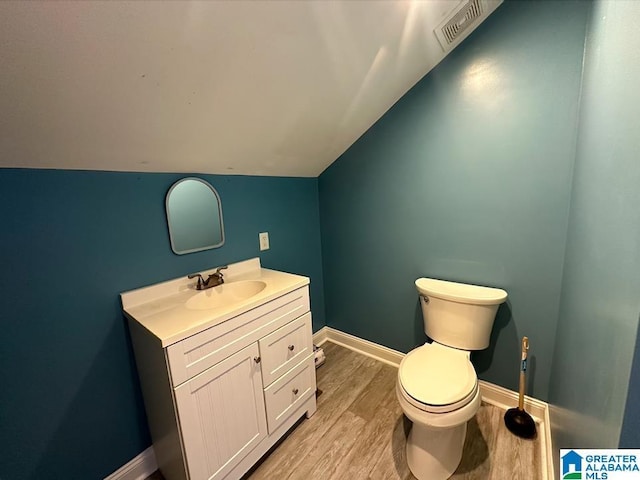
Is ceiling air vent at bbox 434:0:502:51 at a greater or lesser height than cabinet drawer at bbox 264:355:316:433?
greater

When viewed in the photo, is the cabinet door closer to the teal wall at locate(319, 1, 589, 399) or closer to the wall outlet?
the wall outlet

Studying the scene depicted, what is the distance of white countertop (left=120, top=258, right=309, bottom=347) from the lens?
1034 mm

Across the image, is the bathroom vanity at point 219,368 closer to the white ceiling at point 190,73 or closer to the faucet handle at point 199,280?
the faucet handle at point 199,280

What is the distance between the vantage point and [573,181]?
1234mm

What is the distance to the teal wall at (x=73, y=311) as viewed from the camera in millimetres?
994

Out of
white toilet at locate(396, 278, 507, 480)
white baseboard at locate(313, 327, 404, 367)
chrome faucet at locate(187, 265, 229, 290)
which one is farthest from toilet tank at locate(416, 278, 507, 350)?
chrome faucet at locate(187, 265, 229, 290)

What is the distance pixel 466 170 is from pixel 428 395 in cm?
122

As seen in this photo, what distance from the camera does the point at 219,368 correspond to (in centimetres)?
112

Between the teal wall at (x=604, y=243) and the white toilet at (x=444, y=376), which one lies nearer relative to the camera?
the teal wall at (x=604, y=243)

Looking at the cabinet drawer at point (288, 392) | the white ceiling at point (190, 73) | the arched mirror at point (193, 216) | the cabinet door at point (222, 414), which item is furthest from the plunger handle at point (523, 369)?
the arched mirror at point (193, 216)

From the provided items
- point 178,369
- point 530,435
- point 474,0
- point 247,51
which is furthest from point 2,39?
point 530,435

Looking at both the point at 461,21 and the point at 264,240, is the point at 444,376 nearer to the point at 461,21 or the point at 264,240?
the point at 264,240

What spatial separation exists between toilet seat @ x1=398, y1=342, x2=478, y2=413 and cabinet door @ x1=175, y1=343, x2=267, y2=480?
724 mm

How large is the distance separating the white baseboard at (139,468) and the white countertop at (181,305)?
77 cm
